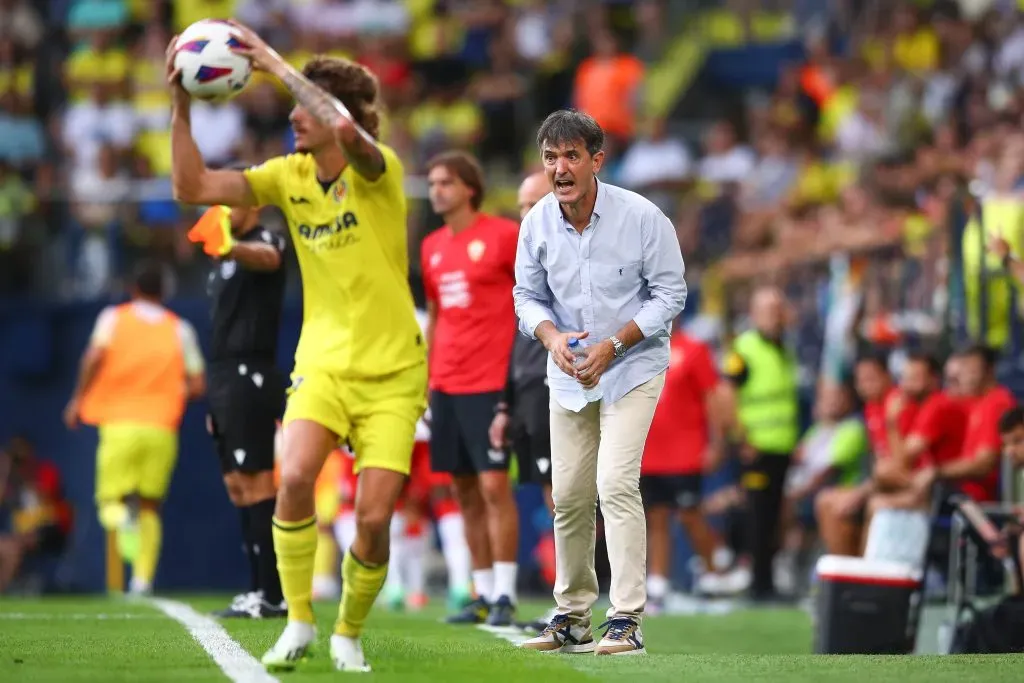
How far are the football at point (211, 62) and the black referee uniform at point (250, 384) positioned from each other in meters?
2.97

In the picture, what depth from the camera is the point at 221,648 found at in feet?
27.1

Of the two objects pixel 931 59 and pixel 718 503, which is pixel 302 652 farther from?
pixel 931 59

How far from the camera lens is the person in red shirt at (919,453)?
12430 mm

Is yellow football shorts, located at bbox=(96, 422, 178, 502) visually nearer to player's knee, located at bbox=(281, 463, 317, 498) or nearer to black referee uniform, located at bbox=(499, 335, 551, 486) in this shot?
black referee uniform, located at bbox=(499, 335, 551, 486)

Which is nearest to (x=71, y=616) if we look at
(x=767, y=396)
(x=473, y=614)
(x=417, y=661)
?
(x=473, y=614)

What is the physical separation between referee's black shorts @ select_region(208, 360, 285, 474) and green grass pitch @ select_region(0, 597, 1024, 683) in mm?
954

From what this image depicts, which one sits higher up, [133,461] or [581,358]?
[581,358]

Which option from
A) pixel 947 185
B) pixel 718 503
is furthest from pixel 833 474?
pixel 947 185

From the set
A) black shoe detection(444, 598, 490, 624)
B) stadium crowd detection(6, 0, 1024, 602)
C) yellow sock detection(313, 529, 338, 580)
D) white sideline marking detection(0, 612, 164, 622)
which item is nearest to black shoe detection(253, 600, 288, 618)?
white sideline marking detection(0, 612, 164, 622)

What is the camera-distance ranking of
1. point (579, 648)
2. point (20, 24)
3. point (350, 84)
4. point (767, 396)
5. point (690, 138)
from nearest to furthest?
point (350, 84), point (579, 648), point (767, 396), point (20, 24), point (690, 138)

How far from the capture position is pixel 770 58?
23750mm

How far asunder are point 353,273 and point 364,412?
21.7 inches

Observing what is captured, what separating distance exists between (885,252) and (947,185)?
972 millimetres

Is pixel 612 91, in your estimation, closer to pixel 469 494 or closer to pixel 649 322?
pixel 469 494
